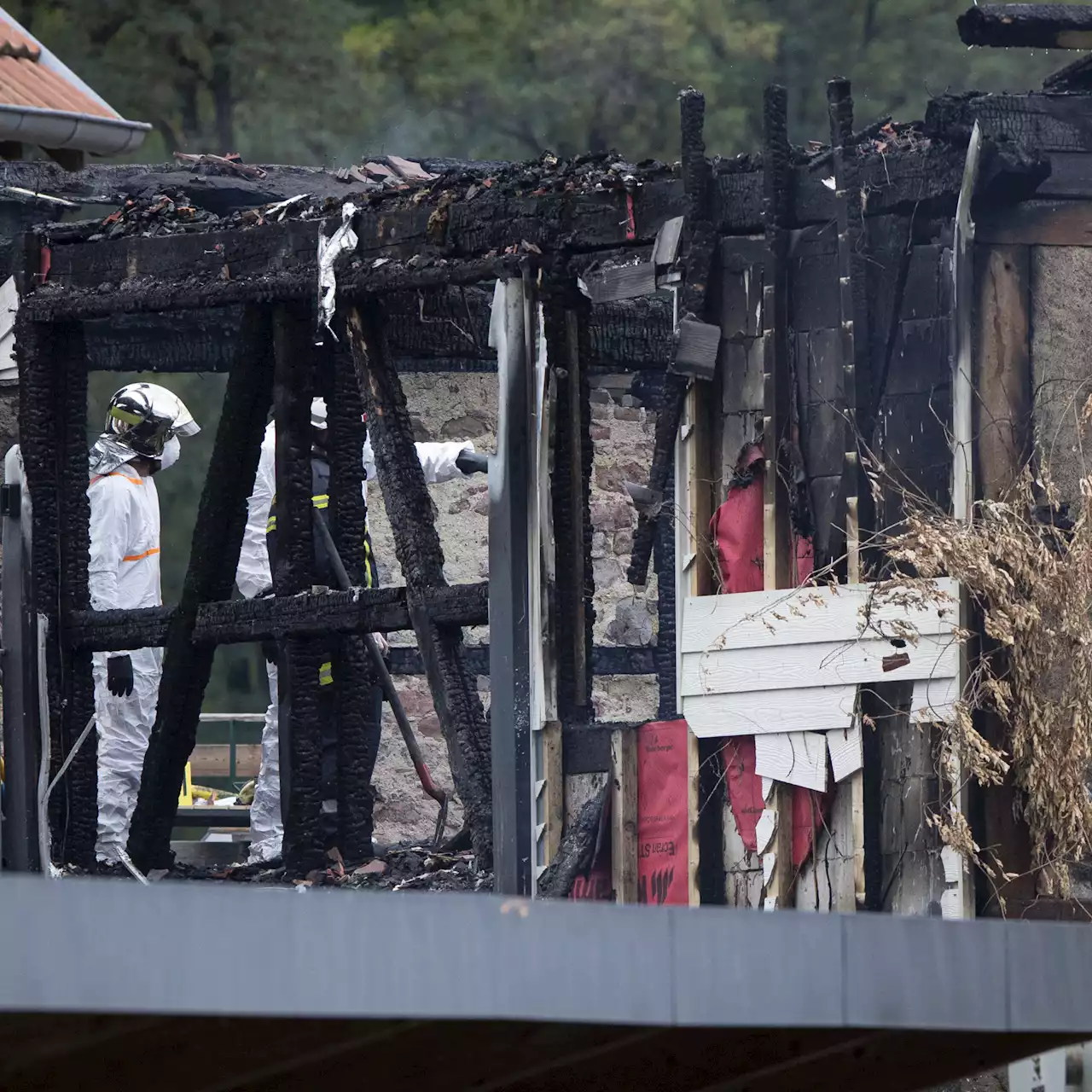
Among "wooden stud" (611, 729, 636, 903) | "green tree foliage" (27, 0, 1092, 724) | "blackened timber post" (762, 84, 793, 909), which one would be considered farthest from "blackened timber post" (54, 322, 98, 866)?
"green tree foliage" (27, 0, 1092, 724)

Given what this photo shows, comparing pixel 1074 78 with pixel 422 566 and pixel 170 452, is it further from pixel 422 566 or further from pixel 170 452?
pixel 170 452

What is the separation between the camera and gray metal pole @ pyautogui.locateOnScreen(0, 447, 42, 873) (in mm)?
9602

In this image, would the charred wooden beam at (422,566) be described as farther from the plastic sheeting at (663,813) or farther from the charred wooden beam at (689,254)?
the charred wooden beam at (689,254)

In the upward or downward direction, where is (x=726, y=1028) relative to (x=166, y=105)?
downward

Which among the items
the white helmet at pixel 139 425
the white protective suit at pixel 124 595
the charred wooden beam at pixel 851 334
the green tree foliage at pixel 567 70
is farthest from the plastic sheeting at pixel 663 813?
the green tree foliage at pixel 567 70

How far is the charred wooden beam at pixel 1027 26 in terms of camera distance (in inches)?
307

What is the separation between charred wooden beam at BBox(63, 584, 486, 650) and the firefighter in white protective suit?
1.02 meters

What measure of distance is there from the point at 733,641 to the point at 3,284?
432cm

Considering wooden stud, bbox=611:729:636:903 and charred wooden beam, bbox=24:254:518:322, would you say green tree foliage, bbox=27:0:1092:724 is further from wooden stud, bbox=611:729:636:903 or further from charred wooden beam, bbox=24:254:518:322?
wooden stud, bbox=611:729:636:903

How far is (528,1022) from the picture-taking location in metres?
2.71

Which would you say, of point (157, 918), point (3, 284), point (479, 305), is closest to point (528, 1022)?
point (157, 918)

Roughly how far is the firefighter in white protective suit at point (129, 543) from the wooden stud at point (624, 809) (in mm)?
3373

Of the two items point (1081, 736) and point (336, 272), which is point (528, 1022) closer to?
point (1081, 736)

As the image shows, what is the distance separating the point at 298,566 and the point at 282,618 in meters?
0.21
